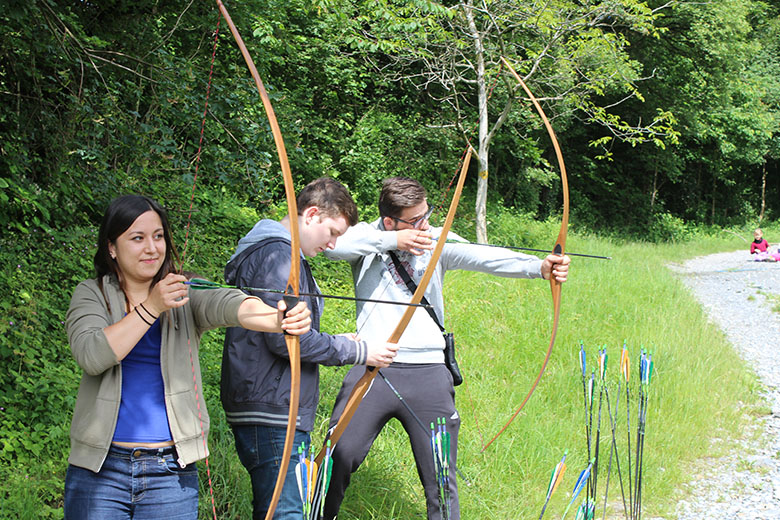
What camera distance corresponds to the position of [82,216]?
15.3ft

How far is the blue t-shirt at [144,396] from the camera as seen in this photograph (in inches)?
56.2

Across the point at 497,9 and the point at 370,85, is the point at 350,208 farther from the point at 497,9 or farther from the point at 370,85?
the point at 370,85

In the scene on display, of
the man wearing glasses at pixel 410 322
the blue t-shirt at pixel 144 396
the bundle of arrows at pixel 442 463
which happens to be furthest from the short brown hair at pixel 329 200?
the bundle of arrows at pixel 442 463

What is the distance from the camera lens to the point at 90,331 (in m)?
1.40

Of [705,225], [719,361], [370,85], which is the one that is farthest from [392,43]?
[705,225]

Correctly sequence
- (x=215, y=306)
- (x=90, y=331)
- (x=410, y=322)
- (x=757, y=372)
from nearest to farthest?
(x=90, y=331)
(x=215, y=306)
(x=410, y=322)
(x=757, y=372)

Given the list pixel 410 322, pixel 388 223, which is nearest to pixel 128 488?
pixel 410 322

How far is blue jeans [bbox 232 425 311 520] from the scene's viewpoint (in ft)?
5.45

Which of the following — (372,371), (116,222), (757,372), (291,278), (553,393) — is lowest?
(757,372)

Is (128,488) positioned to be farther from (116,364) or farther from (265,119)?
(265,119)

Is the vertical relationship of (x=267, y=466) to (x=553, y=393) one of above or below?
above

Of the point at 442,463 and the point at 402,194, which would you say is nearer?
the point at 442,463

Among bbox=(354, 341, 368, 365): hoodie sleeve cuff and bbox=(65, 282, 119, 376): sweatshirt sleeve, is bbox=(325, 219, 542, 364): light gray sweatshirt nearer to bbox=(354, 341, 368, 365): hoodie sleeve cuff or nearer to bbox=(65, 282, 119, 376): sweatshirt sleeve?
bbox=(354, 341, 368, 365): hoodie sleeve cuff

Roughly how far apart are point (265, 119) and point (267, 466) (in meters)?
2.66
